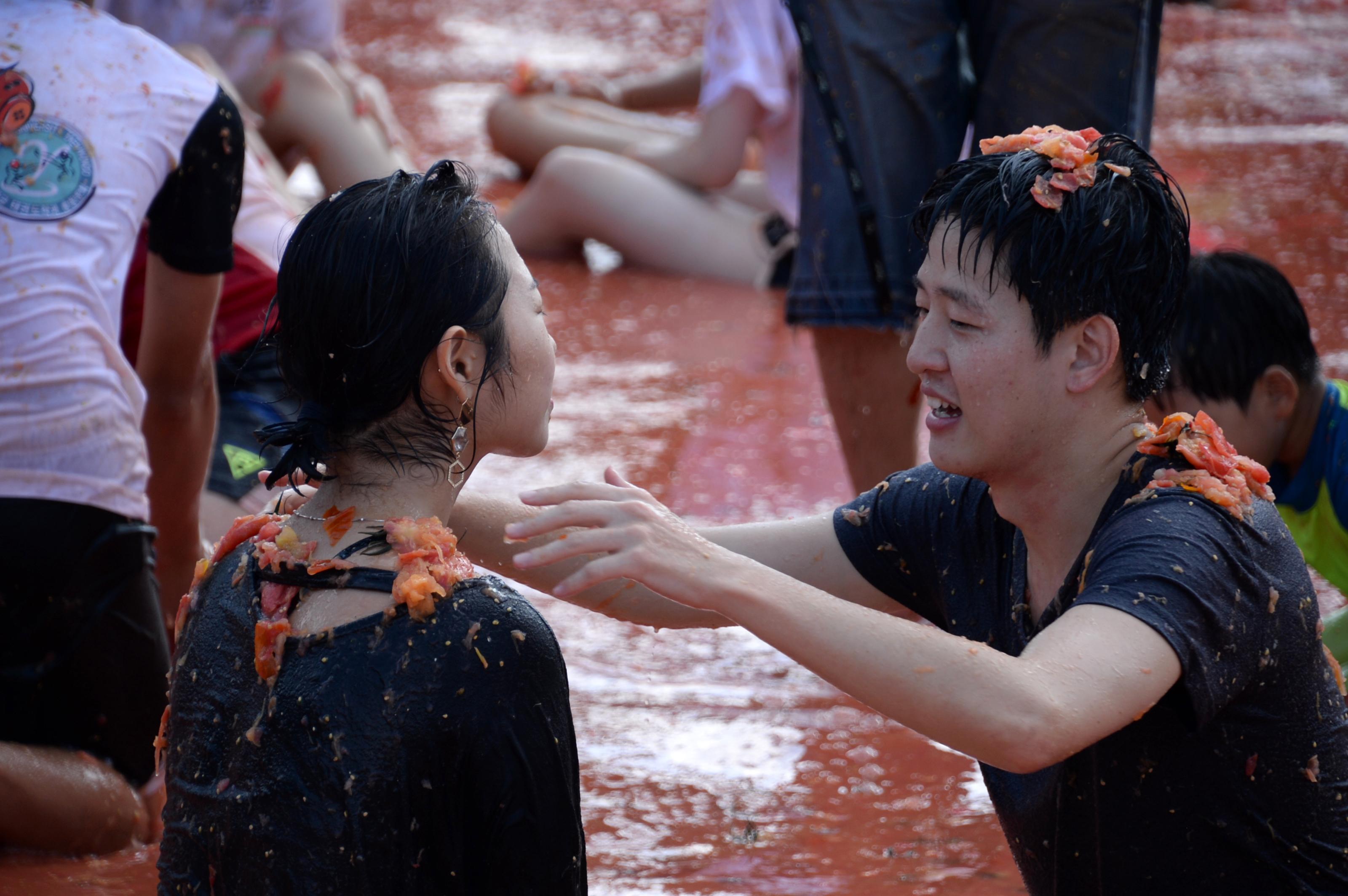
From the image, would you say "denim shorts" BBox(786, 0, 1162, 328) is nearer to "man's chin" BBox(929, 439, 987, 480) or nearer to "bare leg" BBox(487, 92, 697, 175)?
"man's chin" BBox(929, 439, 987, 480)

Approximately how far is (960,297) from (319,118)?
5103mm

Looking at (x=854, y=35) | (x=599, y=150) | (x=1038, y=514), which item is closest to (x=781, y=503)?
(x=854, y=35)

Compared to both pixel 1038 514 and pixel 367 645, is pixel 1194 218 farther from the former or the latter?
pixel 367 645

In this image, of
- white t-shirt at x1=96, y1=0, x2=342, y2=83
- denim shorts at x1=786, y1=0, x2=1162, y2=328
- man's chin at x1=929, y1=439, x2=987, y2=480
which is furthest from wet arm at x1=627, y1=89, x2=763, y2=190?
man's chin at x1=929, y1=439, x2=987, y2=480

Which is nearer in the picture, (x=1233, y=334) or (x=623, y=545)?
(x=623, y=545)

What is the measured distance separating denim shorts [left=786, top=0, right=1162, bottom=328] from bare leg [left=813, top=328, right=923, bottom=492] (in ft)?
0.20

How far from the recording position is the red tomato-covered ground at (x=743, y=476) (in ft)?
8.91

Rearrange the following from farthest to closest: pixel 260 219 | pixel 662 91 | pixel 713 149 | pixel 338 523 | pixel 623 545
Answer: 1. pixel 662 91
2. pixel 713 149
3. pixel 260 219
4. pixel 338 523
5. pixel 623 545

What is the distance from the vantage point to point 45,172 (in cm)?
266

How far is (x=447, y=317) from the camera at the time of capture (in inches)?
71.1

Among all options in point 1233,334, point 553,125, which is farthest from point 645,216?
point 1233,334

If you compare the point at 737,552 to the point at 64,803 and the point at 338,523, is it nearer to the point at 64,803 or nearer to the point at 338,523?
the point at 338,523

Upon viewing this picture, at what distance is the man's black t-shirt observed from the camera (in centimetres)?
178

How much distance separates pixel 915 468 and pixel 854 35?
4.65ft
